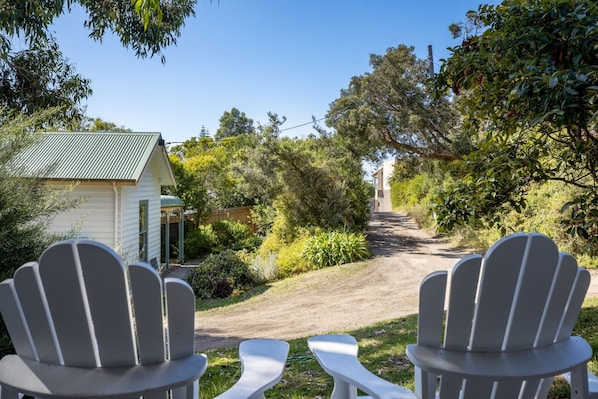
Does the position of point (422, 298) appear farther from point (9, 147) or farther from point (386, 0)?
point (386, 0)

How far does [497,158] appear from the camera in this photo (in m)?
3.01

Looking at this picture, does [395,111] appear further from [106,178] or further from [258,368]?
[258,368]

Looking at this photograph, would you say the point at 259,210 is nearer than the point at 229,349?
No

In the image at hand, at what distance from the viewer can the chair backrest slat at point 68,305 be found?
1258 millimetres

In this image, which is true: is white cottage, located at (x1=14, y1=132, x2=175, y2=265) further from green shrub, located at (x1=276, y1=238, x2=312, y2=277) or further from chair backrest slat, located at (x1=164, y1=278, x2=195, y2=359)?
chair backrest slat, located at (x1=164, y1=278, x2=195, y2=359)

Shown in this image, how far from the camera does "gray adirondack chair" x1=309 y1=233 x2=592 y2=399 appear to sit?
4.44ft

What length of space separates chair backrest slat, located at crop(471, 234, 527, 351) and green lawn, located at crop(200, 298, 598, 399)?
1586 millimetres

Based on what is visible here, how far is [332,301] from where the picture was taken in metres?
7.54

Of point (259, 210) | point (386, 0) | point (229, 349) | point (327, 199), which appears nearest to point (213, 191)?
point (259, 210)

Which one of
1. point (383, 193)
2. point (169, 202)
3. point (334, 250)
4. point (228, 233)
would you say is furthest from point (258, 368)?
point (383, 193)

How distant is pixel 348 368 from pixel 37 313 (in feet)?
3.53

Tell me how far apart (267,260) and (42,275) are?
9667mm

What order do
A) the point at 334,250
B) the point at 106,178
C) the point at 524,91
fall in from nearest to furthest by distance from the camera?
the point at 524,91
the point at 106,178
the point at 334,250

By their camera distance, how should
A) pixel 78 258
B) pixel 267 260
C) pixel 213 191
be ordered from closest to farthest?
pixel 78 258 < pixel 267 260 < pixel 213 191
